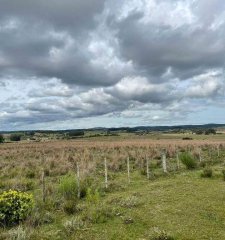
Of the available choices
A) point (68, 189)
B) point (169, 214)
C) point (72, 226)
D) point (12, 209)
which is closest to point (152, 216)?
point (169, 214)

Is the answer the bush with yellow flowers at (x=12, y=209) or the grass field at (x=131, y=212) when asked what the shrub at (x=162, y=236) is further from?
the bush with yellow flowers at (x=12, y=209)

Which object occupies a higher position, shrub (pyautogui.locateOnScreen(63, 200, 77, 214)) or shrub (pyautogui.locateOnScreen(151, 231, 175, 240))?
shrub (pyautogui.locateOnScreen(63, 200, 77, 214))

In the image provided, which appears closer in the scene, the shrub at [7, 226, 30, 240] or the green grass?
the shrub at [7, 226, 30, 240]

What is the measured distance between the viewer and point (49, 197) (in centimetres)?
1617

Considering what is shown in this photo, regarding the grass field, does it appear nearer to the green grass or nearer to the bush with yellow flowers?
the green grass

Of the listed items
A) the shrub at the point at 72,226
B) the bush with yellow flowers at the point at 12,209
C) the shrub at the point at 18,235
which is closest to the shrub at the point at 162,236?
the shrub at the point at 72,226

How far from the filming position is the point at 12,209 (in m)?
12.4

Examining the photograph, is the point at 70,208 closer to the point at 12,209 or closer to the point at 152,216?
the point at 12,209

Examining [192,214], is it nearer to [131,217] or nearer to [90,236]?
[131,217]

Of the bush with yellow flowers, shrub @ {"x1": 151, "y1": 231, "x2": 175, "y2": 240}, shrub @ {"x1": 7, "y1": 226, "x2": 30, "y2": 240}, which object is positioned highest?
the bush with yellow flowers

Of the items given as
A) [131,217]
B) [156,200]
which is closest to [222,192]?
[156,200]

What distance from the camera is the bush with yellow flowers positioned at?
12352 mm

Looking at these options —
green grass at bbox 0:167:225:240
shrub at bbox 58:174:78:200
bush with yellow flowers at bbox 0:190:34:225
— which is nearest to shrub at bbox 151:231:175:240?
green grass at bbox 0:167:225:240

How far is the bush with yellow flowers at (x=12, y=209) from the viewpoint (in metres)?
12.4
